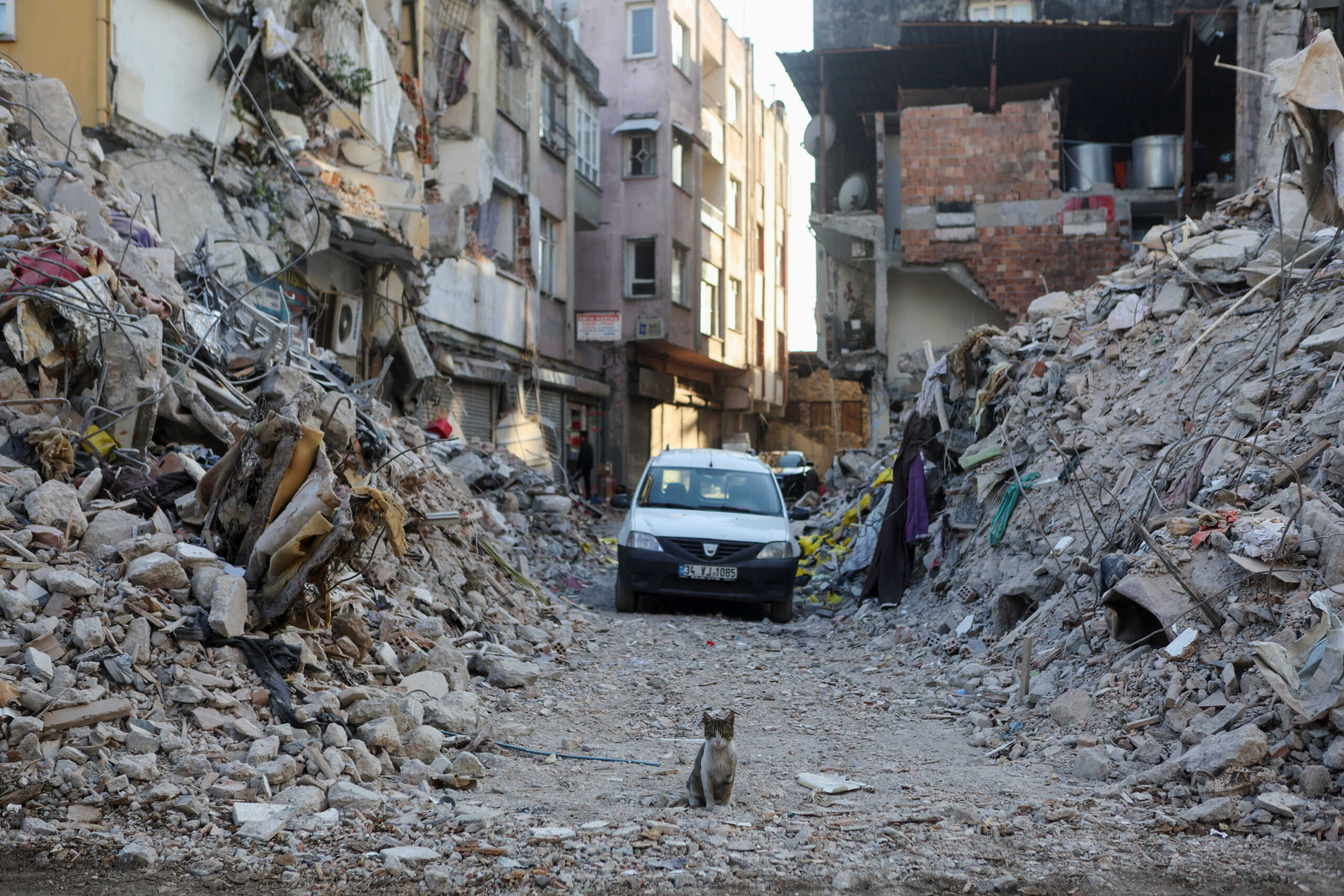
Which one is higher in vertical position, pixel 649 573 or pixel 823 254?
pixel 823 254

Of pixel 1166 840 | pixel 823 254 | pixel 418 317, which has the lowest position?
pixel 1166 840

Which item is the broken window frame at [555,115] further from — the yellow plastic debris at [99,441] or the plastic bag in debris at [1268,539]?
the plastic bag in debris at [1268,539]

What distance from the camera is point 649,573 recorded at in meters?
10.4

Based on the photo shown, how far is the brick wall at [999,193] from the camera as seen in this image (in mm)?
20359

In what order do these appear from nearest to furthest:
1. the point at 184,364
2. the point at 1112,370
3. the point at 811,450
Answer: the point at 184,364
the point at 1112,370
the point at 811,450

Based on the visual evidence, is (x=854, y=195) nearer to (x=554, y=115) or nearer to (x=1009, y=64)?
(x=1009, y=64)

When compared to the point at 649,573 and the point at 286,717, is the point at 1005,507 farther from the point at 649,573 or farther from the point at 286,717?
the point at 286,717

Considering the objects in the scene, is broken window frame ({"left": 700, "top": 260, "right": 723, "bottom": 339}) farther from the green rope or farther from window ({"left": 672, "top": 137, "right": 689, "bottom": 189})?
the green rope

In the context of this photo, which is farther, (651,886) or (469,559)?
(469,559)

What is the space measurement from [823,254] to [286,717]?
65.3ft

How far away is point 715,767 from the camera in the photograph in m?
4.40

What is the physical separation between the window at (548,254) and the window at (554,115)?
5.47ft

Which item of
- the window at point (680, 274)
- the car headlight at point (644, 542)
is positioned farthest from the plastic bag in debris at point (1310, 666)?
the window at point (680, 274)

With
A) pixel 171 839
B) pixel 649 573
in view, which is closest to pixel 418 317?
pixel 649 573
